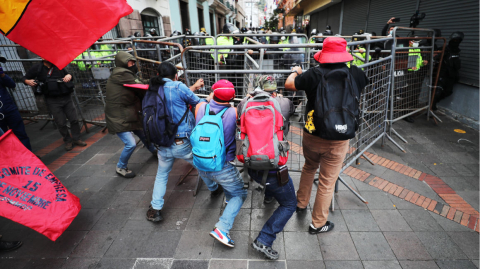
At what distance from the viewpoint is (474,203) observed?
3.34 m

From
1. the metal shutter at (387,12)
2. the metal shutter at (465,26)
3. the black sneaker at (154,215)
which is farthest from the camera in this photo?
the metal shutter at (387,12)

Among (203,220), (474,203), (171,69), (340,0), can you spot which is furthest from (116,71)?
(340,0)

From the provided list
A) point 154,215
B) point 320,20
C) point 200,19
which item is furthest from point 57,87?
point 320,20

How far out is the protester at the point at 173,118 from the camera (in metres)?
2.82

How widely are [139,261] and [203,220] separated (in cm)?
85

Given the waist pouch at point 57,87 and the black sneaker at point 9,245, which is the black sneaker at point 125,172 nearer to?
the black sneaker at point 9,245

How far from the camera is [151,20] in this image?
13.4 m

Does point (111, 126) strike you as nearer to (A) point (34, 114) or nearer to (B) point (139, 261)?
(B) point (139, 261)

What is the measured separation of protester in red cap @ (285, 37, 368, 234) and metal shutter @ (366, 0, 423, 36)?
27.7ft

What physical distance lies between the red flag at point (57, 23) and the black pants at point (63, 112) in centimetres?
366

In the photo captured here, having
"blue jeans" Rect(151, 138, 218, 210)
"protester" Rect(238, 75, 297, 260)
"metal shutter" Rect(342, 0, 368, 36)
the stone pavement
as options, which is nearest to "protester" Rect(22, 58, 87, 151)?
the stone pavement

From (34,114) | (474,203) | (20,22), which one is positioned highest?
(20,22)

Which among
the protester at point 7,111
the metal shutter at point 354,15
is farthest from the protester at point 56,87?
the metal shutter at point 354,15

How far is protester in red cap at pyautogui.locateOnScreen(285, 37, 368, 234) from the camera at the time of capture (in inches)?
89.4
